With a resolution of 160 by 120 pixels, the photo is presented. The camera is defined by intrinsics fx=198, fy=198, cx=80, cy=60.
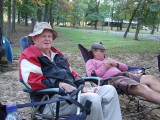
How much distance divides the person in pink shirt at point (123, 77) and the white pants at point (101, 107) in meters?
0.59

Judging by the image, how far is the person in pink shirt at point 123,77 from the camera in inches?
109

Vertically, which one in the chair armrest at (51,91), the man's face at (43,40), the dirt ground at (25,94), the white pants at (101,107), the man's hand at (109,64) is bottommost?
the dirt ground at (25,94)

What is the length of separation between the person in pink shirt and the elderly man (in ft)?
1.87

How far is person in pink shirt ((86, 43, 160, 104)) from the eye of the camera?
9.09 ft

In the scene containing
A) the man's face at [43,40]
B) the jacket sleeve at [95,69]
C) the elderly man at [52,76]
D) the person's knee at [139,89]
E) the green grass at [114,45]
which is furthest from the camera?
the green grass at [114,45]

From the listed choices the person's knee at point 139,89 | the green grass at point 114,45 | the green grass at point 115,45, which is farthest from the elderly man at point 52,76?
the green grass at point 115,45

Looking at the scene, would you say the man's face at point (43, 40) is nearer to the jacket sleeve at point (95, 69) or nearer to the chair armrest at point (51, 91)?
the chair armrest at point (51, 91)

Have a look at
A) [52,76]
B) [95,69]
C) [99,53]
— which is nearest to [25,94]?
[95,69]

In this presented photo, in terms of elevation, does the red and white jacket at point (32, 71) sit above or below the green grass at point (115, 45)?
above

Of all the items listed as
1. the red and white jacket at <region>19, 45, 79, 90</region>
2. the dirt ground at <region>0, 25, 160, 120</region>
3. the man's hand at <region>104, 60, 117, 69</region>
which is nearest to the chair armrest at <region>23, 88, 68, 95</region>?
the red and white jacket at <region>19, 45, 79, 90</region>

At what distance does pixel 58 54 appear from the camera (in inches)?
107

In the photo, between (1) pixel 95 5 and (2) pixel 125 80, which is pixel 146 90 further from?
(1) pixel 95 5

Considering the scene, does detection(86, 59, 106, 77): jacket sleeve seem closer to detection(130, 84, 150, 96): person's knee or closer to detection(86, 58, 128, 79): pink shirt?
detection(86, 58, 128, 79): pink shirt

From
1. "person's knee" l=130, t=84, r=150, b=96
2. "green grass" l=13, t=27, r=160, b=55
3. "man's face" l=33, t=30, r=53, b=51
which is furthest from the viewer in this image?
"green grass" l=13, t=27, r=160, b=55
